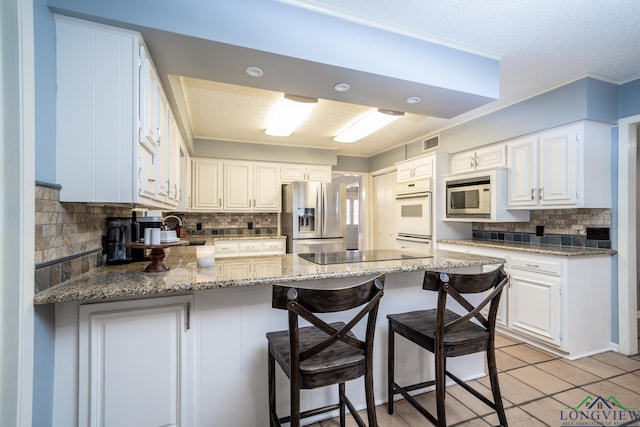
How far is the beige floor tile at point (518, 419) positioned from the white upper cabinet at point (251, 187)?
11.9ft

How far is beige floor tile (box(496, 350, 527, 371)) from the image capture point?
238 cm

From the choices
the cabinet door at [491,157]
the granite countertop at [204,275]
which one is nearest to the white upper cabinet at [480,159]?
the cabinet door at [491,157]

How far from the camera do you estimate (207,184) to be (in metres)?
4.32

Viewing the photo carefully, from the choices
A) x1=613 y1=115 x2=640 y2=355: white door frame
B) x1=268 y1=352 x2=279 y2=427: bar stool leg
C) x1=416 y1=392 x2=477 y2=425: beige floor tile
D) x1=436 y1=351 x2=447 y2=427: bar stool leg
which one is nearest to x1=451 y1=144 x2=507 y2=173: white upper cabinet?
x1=613 y1=115 x2=640 y2=355: white door frame

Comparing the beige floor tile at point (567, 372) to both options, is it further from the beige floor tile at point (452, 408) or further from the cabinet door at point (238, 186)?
the cabinet door at point (238, 186)

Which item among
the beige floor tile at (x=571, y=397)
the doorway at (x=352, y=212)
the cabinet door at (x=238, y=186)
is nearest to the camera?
the beige floor tile at (x=571, y=397)

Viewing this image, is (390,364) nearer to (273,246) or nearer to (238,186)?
(273,246)

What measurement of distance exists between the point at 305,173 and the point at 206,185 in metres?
1.53

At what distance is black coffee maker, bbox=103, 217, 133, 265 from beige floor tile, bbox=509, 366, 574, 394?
2.91 m

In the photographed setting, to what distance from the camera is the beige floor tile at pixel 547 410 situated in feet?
5.73

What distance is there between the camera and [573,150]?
102 inches

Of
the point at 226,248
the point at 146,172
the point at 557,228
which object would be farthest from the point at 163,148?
the point at 557,228

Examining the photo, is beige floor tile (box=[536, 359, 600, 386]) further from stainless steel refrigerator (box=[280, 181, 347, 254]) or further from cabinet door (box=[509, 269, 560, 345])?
stainless steel refrigerator (box=[280, 181, 347, 254])

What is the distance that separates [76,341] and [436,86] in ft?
7.99
